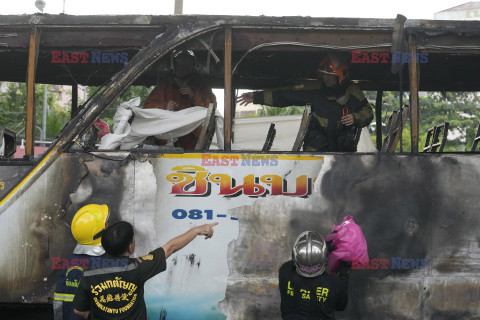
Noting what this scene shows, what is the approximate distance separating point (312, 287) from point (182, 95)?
8.76 feet

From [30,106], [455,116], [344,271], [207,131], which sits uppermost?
[455,116]

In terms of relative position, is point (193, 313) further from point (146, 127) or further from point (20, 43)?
point (20, 43)

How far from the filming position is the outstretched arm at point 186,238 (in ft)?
13.0

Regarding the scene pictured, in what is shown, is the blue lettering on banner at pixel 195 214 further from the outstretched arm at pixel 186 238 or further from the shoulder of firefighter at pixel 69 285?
the shoulder of firefighter at pixel 69 285

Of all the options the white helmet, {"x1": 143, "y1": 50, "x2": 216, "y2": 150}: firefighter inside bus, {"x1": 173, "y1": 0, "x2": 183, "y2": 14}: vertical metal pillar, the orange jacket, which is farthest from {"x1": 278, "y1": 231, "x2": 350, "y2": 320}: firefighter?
{"x1": 173, "y1": 0, "x2": 183, "y2": 14}: vertical metal pillar

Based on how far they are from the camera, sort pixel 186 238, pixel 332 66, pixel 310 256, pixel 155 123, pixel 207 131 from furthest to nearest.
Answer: pixel 332 66
pixel 155 123
pixel 207 131
pixel 186 238
pixel 310 256

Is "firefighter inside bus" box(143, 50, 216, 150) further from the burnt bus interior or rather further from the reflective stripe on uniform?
the reflective stripe on uniform

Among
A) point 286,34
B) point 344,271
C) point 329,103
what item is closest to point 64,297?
point 344,271

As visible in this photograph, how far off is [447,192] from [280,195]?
4.44 feet

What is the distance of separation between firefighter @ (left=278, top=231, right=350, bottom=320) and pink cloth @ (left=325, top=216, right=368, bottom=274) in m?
0.32

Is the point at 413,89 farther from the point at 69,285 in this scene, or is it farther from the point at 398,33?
the point at 69,285

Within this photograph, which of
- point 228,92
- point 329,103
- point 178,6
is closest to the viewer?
point 228,92

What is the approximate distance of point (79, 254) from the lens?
3.74 m

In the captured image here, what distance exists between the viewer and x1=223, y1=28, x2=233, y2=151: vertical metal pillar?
182 inches
